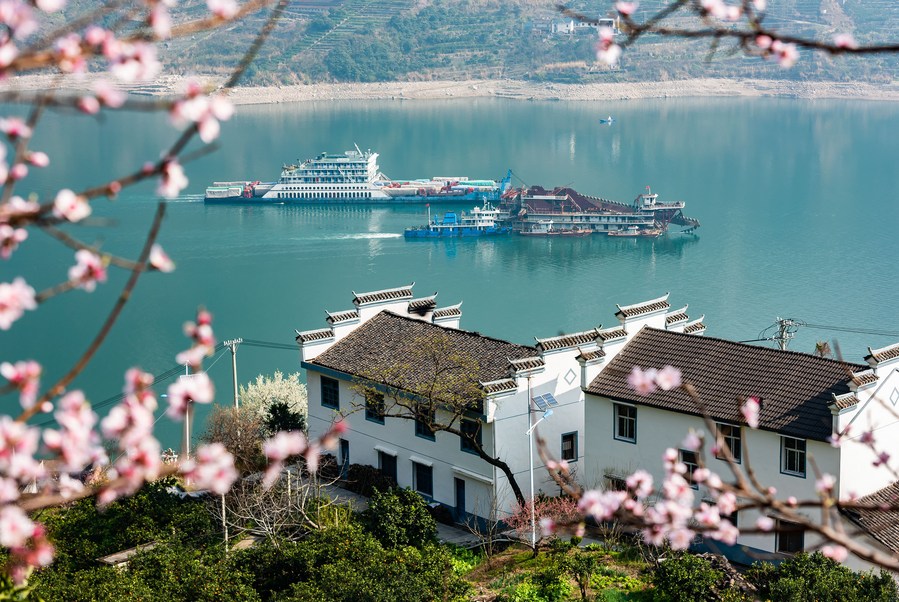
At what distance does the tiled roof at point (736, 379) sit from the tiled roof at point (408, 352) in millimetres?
1638

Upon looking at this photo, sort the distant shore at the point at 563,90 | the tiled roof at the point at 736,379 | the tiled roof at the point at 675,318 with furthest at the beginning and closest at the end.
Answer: the distant shore at the point at 563,90, the tiled roof at the point at 675,318, the tiled roof at the point at 736,379

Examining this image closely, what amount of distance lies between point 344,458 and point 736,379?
6.66 m

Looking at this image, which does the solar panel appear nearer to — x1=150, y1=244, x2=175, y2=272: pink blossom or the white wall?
the white wall

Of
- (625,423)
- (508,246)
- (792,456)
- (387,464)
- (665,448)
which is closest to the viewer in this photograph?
(792,456)

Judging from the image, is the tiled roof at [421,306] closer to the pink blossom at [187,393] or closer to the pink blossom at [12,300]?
the pink blossom at [187,393]

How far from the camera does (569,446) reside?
59.4ft

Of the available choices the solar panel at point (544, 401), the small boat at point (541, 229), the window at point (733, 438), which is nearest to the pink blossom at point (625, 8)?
the window at point (733, 438)

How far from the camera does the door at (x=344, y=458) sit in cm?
1942

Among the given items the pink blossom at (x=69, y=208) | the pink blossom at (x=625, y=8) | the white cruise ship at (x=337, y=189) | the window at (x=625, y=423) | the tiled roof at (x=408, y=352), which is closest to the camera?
the pink blossom at (x=69, y=208)

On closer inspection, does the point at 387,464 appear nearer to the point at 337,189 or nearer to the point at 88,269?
the point at 88,269

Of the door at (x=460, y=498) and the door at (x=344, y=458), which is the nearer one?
the door at (x=460, y=498)

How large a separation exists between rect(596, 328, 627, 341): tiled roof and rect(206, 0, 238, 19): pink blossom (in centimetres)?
1519

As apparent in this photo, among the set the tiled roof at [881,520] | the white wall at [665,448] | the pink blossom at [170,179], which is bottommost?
the tiled roof at [881,520]

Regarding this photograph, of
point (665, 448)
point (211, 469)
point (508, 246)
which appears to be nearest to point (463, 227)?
point (508, 246)
